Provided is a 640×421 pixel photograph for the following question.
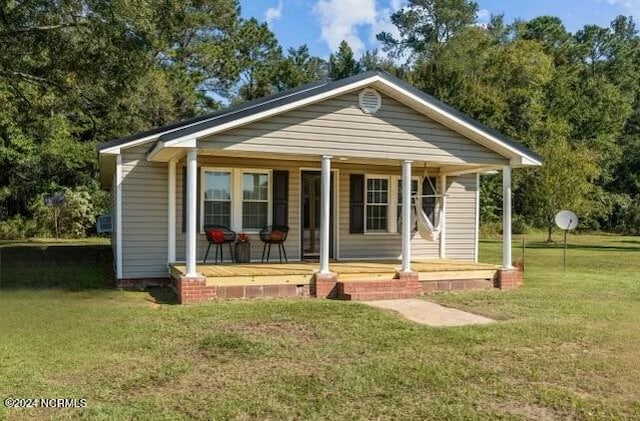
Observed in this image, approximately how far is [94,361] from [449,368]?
3.23 m

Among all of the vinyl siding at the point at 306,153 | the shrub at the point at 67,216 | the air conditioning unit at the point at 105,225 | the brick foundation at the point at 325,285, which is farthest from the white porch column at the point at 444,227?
the shrub at the point at 67,216

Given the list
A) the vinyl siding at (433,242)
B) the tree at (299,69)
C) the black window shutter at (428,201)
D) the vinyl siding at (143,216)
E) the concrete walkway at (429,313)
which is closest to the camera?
the concrete walkway at (429,313)

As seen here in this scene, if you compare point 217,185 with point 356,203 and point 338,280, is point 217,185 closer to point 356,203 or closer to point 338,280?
point 356,203

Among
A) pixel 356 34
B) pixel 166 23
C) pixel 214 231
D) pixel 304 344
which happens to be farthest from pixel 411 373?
pixel 356 34

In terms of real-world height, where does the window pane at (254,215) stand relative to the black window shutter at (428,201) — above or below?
below

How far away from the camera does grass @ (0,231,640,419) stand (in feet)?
13.6

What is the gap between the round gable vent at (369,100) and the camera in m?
9.63

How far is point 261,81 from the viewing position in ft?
104

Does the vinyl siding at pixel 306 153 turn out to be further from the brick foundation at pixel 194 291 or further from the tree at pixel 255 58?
the tree at pixel 255 58

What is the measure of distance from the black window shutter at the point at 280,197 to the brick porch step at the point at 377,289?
2.71 metres

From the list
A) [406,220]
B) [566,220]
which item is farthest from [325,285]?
[566,220]

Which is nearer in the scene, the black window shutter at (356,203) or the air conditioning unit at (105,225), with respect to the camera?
the black window shutter at (356,203)

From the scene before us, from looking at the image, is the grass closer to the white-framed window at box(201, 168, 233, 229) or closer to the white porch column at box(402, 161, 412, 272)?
the white porch column at box(402, 161, 412, 272)

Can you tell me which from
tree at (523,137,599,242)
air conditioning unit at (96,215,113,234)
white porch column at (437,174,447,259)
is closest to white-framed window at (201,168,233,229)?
white porch column at (437,174,447,259)
